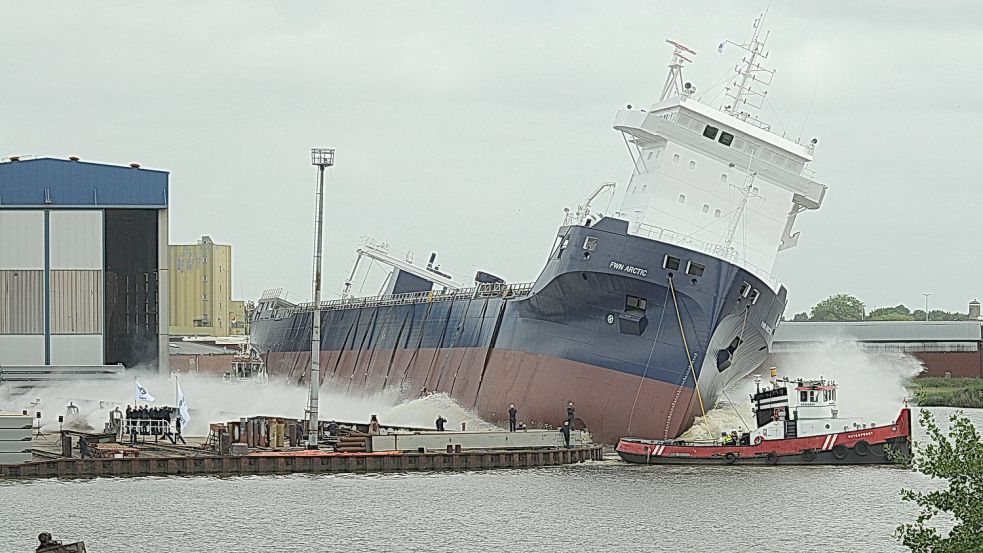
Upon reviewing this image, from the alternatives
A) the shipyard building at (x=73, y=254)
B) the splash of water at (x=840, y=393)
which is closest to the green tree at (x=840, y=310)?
the splash of water at (x=840, y=393)

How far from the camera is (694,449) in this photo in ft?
102

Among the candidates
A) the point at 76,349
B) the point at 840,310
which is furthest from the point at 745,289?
the point at 840,310

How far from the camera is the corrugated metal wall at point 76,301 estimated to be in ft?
143

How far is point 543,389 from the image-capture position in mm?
36406

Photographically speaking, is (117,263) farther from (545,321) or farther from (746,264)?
(746,264)

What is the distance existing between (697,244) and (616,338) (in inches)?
129

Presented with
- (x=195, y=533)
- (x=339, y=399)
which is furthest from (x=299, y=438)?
(x=339, y=399)

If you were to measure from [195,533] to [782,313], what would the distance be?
2064 centimetres

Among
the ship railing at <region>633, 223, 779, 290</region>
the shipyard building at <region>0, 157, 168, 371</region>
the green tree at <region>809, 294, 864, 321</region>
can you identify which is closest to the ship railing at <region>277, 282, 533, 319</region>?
the ship railing at <region>633, 223, 779, 290</region>

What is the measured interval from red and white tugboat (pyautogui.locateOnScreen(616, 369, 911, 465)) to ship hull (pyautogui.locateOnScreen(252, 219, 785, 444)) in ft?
8.87

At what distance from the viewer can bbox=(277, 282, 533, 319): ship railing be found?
42.8m

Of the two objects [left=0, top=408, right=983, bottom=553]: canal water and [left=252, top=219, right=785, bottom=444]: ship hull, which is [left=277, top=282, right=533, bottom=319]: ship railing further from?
[left=0, top=408, right=983, bottom=553]: canal water

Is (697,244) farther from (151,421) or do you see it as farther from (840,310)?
(840,310)

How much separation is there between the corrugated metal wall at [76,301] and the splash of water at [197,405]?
5.84 feet
